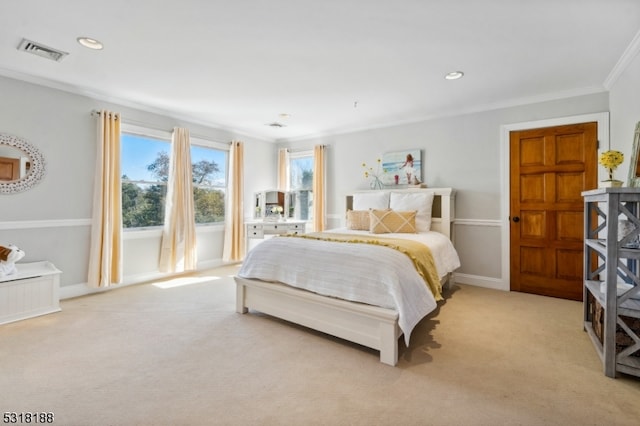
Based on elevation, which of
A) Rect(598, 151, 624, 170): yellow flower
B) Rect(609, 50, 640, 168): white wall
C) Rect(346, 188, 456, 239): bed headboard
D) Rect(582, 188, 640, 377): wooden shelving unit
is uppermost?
Rect(609, 50, 640, 168): white wall

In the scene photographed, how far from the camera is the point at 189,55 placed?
2.69 meters

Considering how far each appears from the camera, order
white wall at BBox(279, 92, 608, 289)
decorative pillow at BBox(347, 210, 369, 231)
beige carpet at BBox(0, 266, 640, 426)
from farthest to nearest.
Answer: decorative pillow at BBox(347, 210, 369, 231)
white wall at BBox(279, 92, 608, 289)
beige carpet at BBox(0, 266, 640, 426)

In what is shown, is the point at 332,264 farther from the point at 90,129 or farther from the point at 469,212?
the point at 90,129

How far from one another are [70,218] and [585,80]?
5739 millimetres

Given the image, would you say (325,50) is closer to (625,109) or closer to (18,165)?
(625,109)

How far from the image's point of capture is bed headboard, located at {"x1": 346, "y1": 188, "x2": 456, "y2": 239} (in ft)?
13.0

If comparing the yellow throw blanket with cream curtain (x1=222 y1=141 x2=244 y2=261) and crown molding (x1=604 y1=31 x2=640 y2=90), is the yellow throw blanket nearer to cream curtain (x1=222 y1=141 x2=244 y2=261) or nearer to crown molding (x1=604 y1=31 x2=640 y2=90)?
crown molding (x1=604 y1=31 x2=640 y2=90)

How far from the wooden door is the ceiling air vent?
481cm

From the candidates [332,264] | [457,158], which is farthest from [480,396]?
[457,158]

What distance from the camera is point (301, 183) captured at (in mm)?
5906

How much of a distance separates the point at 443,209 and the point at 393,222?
0.81 meters

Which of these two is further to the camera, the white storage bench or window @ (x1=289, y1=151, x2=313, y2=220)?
window @ (x1=289, y1=151, x2=313, y2=220)

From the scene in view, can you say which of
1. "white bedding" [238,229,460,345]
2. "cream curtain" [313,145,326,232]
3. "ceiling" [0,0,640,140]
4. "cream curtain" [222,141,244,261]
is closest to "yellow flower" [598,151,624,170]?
"ceiling" [0,0,640,140]

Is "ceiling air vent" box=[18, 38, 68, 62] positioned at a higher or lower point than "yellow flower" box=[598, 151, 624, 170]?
higher
